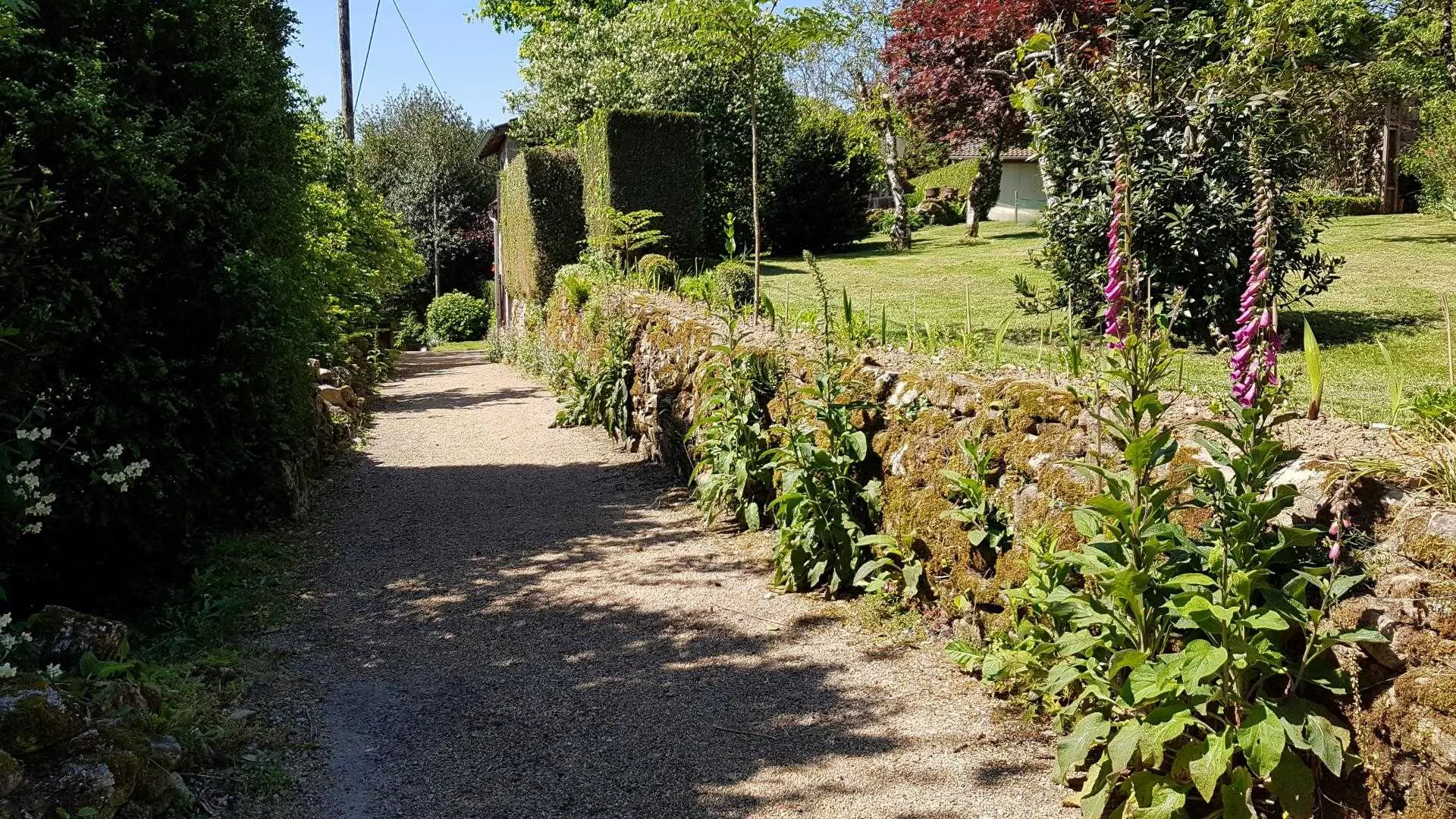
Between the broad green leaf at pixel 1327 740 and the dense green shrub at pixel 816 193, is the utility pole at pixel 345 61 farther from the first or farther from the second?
the broad green leaf at pixel 1327 740

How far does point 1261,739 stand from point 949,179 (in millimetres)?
30267

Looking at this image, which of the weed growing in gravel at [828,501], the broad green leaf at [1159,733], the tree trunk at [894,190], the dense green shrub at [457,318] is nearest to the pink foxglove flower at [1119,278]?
the broad green leaf at [1159,733]

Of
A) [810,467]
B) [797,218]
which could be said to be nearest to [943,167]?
[797,218]

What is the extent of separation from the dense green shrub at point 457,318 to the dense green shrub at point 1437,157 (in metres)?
21.3

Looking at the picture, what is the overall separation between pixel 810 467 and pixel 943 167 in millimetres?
28960

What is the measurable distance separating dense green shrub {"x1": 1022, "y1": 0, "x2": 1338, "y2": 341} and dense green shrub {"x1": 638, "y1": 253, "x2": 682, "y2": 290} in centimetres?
529

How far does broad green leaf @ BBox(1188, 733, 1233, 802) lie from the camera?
2.87m

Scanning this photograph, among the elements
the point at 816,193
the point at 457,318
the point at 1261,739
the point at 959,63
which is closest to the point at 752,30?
the point at 1261,739

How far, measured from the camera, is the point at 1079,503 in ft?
13.0

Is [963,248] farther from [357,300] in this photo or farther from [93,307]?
[93,307]

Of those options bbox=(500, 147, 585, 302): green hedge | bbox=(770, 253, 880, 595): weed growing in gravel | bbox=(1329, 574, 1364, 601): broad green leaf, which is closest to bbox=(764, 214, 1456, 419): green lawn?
bbox=(770, 253, 880, 595): weed growing in gravel

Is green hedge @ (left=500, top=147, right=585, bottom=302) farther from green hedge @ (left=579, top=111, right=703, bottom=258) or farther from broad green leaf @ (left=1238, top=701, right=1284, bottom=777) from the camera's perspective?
broad green leaf @ (left=1238, top=701, right=1284, bottom=777)

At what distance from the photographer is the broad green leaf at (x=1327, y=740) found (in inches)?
107

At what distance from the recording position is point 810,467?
5.64 meters
